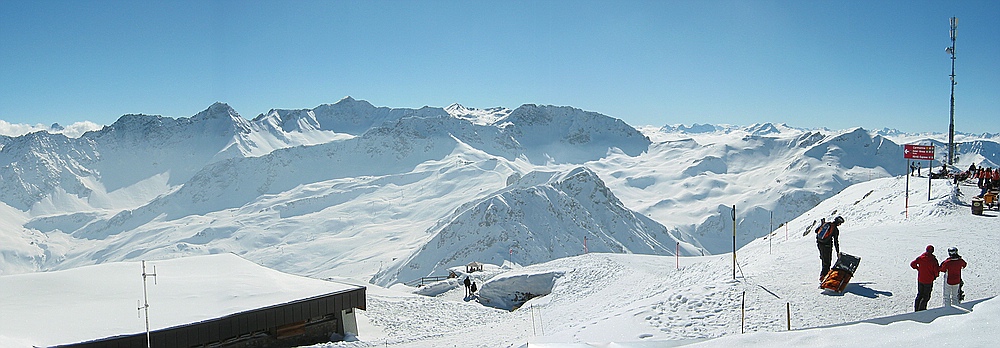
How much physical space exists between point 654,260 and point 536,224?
48083 mm

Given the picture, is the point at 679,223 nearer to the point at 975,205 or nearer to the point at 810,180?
the point at 810,180

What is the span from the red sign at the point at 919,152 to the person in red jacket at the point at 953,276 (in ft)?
58.1

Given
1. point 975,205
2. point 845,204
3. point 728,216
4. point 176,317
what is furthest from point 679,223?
point 176,317

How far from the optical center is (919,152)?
82.7ft

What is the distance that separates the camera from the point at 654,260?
29.5 metres

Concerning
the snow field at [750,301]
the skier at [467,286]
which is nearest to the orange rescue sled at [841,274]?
the snow field at [750,301]

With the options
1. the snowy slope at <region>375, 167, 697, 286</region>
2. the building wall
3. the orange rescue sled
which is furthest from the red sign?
the snowy slope at <region>375, 167, 697, 286</region>

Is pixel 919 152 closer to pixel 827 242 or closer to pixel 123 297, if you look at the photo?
pixel 827 242

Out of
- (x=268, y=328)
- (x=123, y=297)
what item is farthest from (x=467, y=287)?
(x=123, y=297)

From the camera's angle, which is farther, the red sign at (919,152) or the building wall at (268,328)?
the red sign at (919,152)

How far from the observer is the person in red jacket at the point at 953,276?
31.1 feet

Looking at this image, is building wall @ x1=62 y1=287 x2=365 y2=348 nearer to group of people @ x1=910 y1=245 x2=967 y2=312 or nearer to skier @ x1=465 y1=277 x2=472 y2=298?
skier @ x1=465 y1=277 x2=472 y2=298

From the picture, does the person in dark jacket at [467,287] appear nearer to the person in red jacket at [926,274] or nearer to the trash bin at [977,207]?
the trash bin at [977,207]

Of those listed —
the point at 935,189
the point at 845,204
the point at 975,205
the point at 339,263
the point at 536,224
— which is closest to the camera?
the point at 975,205
